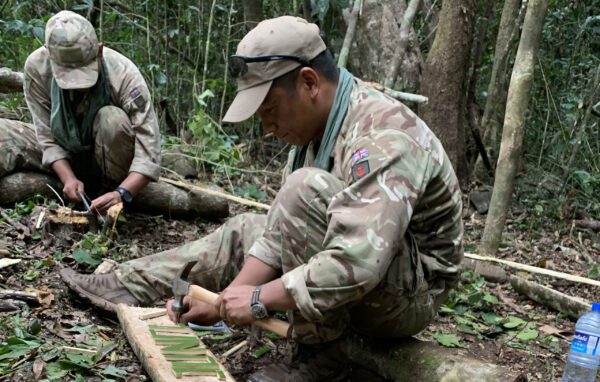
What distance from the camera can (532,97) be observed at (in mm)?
8172

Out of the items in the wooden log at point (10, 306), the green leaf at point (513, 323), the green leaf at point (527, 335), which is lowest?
the green leaf at point (513, 323)

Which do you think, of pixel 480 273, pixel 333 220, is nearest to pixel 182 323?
pixel 333 220

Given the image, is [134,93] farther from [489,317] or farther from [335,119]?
[489,317]

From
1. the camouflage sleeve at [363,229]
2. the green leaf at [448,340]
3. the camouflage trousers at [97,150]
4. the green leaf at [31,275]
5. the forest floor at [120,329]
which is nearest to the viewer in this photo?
the camouflage sleeve at [363,229]

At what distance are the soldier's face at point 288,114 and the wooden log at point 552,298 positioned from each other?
89.3 inches

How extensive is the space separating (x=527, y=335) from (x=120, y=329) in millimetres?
2324

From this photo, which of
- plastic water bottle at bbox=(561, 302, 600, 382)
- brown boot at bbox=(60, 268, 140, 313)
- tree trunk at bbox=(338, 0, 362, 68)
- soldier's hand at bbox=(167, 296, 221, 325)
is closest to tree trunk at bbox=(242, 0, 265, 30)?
tree trunk at bbox=(338, 0, 362, 68)

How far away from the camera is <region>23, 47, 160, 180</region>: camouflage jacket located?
13.8ft

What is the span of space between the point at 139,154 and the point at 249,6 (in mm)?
3755

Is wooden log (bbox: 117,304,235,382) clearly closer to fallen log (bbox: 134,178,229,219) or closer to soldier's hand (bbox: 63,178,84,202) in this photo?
soldier's hand (bbox: 63,178,84,202)

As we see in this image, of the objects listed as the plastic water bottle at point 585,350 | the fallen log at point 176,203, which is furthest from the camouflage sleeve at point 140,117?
the plastic water bottle at point 585,350

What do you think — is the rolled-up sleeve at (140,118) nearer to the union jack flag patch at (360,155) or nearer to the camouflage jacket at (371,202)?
the camouflage jacket at (371,202)

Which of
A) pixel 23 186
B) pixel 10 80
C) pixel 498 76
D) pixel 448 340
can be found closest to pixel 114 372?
pixel 448 340

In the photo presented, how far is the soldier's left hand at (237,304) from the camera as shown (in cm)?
214
